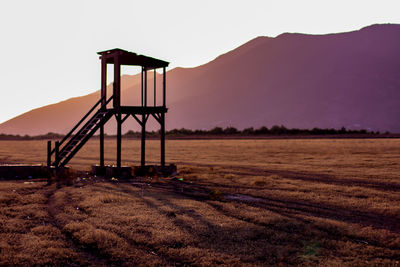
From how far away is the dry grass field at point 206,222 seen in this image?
23.6 ft

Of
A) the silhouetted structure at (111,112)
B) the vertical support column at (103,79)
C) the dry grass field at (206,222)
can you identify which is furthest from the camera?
the vertical support column at (103,79)

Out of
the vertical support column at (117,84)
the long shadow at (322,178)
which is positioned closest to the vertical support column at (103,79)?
the vertical support column at (117,84)

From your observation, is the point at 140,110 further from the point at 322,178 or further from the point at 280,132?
the point at 280,132

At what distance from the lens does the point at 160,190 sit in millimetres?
14484

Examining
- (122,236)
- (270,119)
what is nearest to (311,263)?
(122,236)

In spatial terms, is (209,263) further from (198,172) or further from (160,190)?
(198,172)

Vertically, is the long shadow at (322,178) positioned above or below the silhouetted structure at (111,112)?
below

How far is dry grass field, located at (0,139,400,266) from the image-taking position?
7.18 meters

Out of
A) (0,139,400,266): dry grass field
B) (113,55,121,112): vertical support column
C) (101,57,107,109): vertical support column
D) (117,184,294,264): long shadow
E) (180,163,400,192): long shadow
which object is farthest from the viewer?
(101,57,107,109): vertical support column

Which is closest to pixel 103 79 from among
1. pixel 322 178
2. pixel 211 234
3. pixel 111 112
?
pixel 111 112

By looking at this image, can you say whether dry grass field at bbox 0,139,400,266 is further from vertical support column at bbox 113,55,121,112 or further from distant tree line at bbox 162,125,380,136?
distant tree line at bbox 162,125,380,136

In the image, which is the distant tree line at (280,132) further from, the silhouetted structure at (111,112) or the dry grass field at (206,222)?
the dry grass field at (206,222)

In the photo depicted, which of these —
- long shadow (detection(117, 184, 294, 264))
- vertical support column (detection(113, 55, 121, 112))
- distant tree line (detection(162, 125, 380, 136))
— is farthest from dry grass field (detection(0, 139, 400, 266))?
distant tree line (detection(162, 125, 380, 136))

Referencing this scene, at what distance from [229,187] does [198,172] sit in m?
4.77
